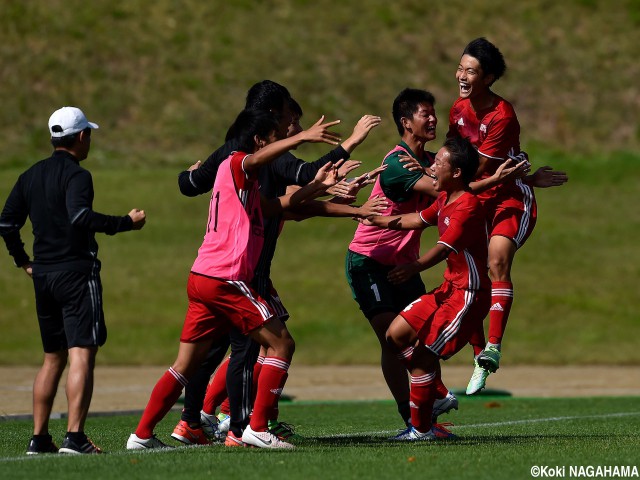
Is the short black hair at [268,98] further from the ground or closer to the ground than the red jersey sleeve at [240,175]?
further from the ground

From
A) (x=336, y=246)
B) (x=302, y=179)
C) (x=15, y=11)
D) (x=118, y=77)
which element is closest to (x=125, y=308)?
(x=336, y=246)

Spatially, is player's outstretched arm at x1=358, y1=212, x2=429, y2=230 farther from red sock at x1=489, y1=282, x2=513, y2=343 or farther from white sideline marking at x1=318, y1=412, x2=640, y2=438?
white sideline marking at x1=318, y1=412, x2=640, y2=438

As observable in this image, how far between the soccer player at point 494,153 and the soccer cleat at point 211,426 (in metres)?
2.11

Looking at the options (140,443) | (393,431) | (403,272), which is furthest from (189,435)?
(393,431)

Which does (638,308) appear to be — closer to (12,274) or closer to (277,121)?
(12,274)

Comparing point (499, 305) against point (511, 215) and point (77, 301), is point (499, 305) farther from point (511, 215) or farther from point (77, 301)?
point (77, 301)

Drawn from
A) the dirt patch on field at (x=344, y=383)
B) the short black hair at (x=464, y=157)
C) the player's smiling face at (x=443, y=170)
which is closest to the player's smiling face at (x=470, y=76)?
the short black hair at (x=464, y=157)

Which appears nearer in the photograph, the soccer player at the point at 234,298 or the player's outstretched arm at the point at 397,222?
the soccer player at the point at 234,298

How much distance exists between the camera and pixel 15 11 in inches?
1428

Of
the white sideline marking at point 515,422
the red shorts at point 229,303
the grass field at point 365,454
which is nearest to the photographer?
the grass field at point 365,454

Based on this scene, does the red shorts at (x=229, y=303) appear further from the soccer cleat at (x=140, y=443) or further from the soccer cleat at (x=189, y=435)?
the soccer cleat at (x=189, y=435)

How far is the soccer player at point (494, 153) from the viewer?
1029 cm

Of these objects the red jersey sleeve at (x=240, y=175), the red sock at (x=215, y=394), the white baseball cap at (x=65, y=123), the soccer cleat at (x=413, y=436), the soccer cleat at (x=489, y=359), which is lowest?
the soccer cleat at (x=413, y=436)

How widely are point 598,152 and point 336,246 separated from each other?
29.6 ft
